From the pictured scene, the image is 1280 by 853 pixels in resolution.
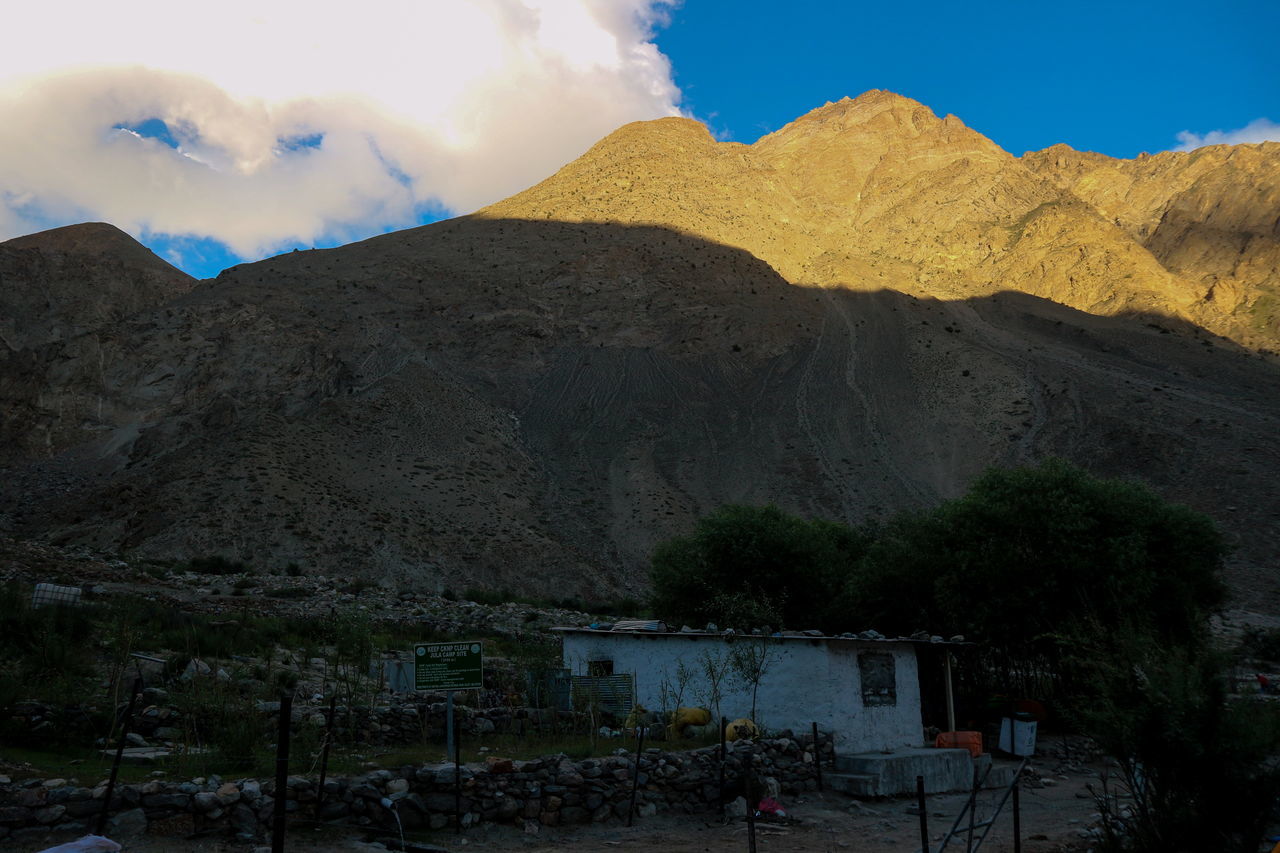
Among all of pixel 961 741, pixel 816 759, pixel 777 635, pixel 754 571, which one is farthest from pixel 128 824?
pixel 754 571

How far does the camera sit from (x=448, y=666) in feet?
38.9

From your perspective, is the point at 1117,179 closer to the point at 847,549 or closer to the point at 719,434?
the point at 719,434

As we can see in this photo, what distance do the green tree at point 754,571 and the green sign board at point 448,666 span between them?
15.3m

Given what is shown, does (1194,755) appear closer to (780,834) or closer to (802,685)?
(780,834)

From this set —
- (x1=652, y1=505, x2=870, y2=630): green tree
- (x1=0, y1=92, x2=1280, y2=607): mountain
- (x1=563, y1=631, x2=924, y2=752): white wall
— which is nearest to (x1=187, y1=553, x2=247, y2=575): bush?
(x1=0, y1=92, x2=1280, y2=607): mountain

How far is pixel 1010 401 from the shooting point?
60.6 m

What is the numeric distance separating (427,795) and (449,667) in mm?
1607

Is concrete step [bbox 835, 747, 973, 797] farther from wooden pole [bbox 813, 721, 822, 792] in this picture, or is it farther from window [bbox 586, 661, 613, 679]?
window [bbox 586, 661, 613, 679]

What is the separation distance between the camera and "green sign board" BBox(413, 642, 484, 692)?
1170 centimetres

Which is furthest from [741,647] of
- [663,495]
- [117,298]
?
[117,298]

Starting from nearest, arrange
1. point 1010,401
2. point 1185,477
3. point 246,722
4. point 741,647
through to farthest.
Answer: point 246,722 < point 741,647 < point 1185,477 < point 1010,401

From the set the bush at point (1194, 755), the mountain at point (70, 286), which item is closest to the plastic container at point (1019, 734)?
the bush at point (1194, 755)

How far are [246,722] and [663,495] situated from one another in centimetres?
4237

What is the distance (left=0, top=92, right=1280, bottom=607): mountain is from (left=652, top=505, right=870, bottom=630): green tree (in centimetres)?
1589
